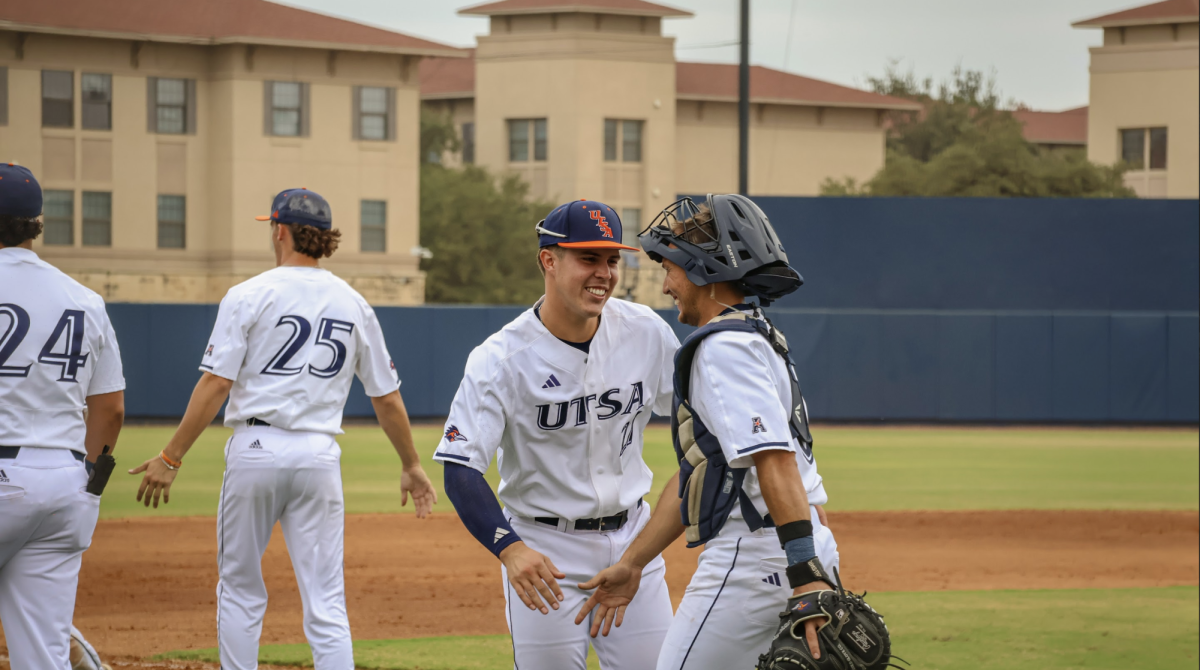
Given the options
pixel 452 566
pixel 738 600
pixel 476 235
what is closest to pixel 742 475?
pixel 738 600

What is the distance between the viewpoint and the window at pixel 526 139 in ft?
138

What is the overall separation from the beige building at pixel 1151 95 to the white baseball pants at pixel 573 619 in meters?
40.8

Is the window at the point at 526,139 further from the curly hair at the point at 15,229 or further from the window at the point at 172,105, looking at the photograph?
the curly hair at the point at 15,229

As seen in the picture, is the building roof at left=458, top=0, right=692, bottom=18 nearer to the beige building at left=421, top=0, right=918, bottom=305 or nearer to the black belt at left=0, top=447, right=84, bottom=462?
the beige building at left=421, top=0, right=918, bottom=305

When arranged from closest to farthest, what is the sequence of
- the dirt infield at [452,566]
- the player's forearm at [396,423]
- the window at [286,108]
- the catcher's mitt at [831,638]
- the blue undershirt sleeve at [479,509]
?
the catcher's mitt at [831,638]
the blue undershirt sleeve at [479,509]
the player's forearm at [396,423]
the dirt infield at [452,566]
the window at [286,108]

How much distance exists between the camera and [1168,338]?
2022 centimetres

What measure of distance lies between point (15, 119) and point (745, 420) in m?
32.6

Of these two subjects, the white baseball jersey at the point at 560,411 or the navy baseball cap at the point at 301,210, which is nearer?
the white baseball jersey at the point at 560,411

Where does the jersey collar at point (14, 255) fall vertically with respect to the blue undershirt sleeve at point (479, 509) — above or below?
above

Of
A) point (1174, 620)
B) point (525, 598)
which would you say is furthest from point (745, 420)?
point (1174, 620)

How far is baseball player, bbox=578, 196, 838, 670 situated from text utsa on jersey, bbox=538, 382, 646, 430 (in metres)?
0.43

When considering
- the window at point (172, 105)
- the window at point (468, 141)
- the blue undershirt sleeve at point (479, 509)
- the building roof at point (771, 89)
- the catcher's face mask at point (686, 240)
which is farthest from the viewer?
the window at point (468, 141)

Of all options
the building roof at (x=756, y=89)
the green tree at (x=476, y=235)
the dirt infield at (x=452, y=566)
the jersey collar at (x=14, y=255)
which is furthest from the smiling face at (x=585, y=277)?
the building roof at (x=756, y=89)

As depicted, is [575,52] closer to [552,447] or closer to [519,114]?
[519,114]
